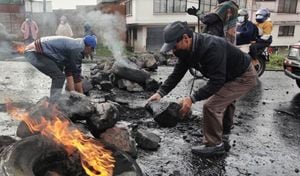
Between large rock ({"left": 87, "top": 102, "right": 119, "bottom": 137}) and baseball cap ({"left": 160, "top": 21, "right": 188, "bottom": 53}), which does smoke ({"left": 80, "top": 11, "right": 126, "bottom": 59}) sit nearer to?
large rock ({"left": 87, "top": 102, "right": 119, "bottom": 137})

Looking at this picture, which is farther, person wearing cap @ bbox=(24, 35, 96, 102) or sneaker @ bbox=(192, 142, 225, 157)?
person wearing cap @ bbox=(24, 35, 96, 102)

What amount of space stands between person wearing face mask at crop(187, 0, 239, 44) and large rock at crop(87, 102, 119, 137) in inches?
115

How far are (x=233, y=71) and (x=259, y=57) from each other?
6.10m

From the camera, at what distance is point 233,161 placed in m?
4.51

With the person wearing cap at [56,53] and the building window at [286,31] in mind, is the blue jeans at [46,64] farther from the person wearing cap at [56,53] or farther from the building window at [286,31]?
the building window at [286,31]

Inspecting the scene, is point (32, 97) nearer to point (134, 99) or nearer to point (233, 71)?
point (134, 99)

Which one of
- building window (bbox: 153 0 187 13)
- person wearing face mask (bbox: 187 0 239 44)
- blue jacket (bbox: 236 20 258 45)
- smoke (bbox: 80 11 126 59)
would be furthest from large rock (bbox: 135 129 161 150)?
building window (bbox: 153 0 187 13)

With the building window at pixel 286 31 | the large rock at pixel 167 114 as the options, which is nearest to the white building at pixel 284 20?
the building window at pixel 286 31

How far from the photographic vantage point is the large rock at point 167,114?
5188mm

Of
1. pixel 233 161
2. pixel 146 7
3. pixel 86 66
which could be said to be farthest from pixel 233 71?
pixel 146 7

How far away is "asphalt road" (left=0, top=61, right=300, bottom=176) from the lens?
169 inches

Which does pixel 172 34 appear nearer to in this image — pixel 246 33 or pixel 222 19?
pixel 222 19

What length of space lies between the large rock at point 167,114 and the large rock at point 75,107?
129cm

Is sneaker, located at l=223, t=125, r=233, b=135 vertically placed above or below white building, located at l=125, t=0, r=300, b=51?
below
